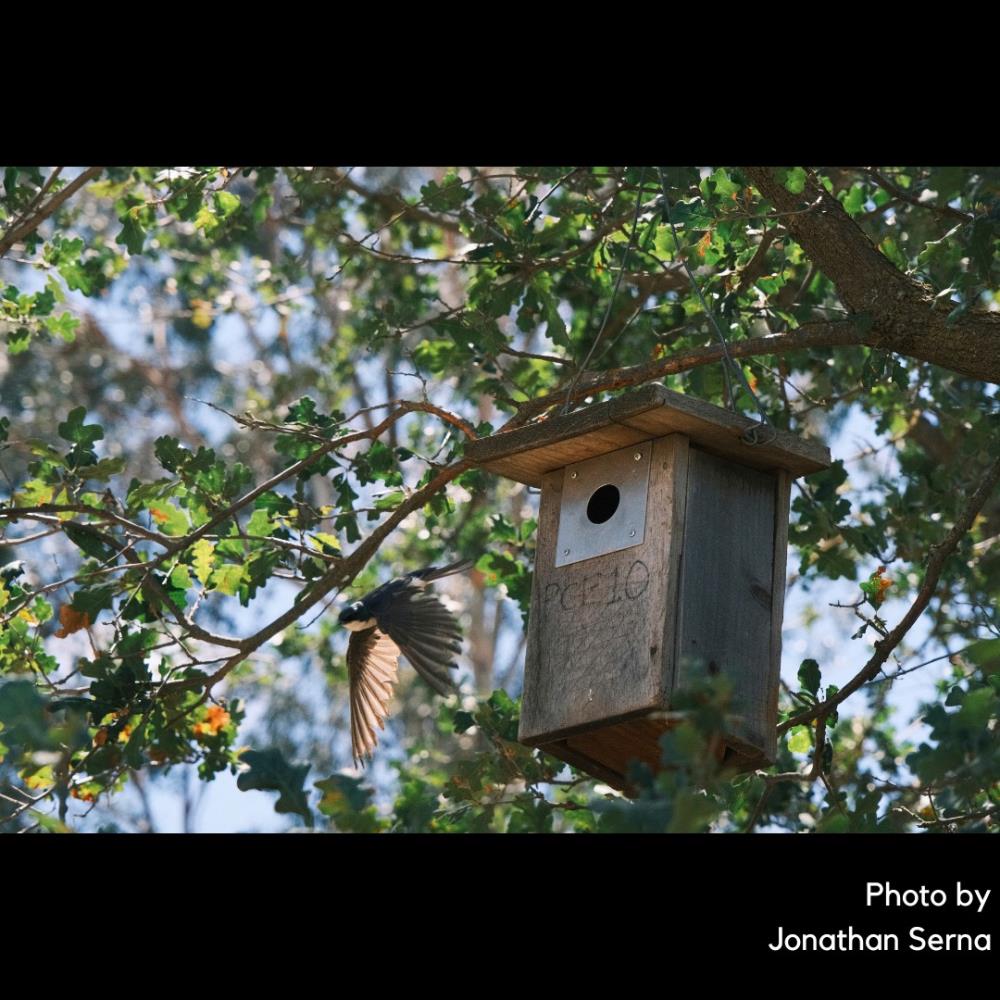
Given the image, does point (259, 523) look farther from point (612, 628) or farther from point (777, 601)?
point (777, 601)

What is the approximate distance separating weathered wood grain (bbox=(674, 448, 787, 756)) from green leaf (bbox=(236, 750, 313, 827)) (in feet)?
3.14

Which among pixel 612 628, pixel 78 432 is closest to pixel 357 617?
pixel 78 432

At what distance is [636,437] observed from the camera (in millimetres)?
3547

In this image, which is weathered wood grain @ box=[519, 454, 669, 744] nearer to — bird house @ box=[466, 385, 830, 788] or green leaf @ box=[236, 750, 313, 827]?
bird house @ box=[466, 385, 830, 788]

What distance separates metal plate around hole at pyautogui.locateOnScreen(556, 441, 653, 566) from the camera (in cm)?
351

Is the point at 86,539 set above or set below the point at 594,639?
above

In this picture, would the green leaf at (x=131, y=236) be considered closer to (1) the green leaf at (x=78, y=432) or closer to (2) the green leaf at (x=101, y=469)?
(1) the green leaf at (x=78, y=432)

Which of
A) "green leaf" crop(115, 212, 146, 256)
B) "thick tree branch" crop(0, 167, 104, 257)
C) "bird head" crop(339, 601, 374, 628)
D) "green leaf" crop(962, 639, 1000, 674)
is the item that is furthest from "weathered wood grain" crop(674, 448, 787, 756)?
"thick tree branch" crop(0, 167, 104, 257)

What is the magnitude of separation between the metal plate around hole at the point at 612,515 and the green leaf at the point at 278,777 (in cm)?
109

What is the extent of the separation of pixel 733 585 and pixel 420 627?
1399 mm
